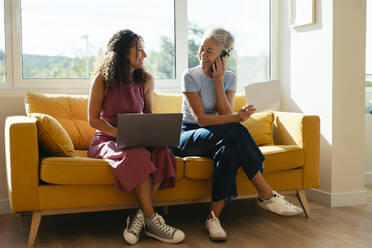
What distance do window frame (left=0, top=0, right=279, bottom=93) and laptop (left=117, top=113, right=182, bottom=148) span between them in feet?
3.96

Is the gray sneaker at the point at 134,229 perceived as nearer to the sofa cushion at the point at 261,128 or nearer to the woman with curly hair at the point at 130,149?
the woman with curly hair at the point at 130,149

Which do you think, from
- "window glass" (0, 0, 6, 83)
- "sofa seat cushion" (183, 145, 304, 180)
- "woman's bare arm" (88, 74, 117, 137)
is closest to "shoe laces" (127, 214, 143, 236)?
"sofa seat cushion" (183, 145, 304, 180)

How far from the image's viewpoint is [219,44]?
2797mm

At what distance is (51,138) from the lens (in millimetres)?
2430

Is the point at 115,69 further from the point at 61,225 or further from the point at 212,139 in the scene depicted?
the point at 61,225

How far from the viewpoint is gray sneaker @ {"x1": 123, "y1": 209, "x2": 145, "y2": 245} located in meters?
2.39

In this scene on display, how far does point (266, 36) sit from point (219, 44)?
144cm

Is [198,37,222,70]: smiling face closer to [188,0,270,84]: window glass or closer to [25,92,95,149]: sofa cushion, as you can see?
[25,92,95,149]: sofa cushion

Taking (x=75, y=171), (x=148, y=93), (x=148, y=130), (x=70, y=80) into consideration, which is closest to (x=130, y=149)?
(x=148, y=130)

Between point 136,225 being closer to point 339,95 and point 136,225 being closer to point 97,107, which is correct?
point 97,107

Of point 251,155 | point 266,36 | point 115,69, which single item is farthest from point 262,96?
point 266,36

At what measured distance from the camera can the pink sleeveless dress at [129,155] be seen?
2414 mm

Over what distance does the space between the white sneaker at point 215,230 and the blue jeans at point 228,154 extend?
0.40ft

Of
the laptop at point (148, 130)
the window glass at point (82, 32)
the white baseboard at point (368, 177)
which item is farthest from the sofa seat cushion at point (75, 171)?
the white baseboard at point (368, 177)
